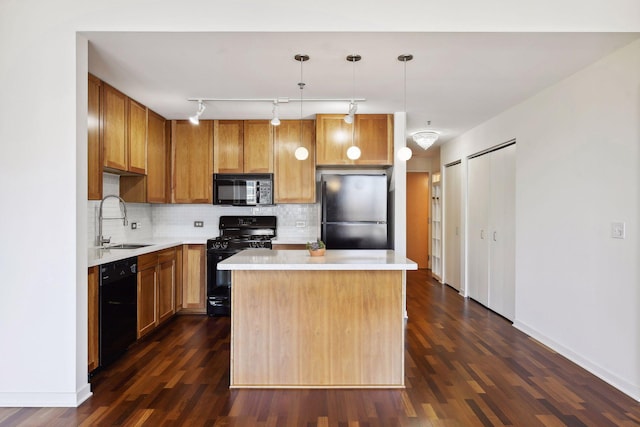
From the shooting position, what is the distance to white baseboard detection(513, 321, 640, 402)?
2.59 m

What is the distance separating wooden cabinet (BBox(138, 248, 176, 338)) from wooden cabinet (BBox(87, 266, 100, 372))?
26.9 inches

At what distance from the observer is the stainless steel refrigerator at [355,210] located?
4.43 meters

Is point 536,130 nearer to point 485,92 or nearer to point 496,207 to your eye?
point 485,92

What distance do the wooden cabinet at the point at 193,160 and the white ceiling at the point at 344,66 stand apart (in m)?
0.55

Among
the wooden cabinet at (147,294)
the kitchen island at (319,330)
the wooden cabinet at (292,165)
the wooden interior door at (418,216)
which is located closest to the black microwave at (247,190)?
the wooden cabinet at (292,165)

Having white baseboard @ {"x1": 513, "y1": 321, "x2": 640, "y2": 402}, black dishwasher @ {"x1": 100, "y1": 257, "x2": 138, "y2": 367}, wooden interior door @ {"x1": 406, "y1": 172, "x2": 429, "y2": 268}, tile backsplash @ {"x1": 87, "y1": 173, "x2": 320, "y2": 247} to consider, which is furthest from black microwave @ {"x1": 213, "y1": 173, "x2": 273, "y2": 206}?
wooden interior door @ {"x1": 406, "y1": 172, "x2": 429, "y2": 268}

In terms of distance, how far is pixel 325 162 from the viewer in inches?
176

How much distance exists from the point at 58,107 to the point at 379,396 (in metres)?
2.74

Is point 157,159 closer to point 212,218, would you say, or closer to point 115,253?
point 212,218

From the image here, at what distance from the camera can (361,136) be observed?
4.45m

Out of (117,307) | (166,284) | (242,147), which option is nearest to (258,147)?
(242,147)

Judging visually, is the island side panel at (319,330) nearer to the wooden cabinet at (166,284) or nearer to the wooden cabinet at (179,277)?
the wooden cabinet at (166,284)

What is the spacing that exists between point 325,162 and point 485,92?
177 centimetres

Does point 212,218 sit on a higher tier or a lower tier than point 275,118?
lower
